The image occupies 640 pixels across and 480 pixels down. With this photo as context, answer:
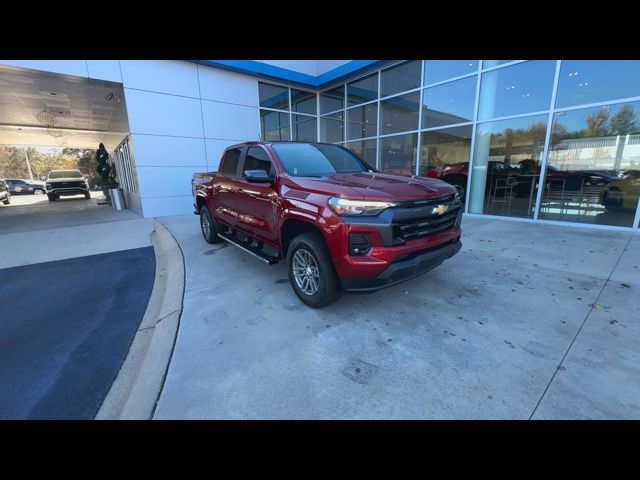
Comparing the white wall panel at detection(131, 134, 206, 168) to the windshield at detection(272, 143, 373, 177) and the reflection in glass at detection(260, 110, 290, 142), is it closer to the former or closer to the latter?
the reflection in glass at detection(260, 110, 290, 142)

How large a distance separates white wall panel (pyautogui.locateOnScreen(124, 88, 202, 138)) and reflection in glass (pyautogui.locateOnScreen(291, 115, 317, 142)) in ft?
13.7

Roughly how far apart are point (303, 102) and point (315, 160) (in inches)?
419

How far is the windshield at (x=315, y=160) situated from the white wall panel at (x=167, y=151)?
7.71m

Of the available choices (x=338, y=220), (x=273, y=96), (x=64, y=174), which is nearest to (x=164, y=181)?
(x=273, y=96)

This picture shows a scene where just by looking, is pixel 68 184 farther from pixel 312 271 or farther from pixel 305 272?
pixel 312 271

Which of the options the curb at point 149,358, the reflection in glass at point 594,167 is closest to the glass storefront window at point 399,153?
the reflection in glass at point 594,167

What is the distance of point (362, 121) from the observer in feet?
39.5

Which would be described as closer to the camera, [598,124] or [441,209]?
[441,209]

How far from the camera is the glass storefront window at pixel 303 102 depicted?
42.4 ft

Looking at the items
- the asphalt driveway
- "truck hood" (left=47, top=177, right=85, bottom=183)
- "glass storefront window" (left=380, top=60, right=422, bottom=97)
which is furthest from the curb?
"truck hood" (left=47, top=177, right=85, bottom=183)

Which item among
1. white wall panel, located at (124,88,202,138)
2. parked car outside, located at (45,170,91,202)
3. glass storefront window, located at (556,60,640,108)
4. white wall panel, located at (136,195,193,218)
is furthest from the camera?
parked car outside, located at (45,170,91,202)

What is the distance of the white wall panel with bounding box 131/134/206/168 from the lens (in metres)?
9.49

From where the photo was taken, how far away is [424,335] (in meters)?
2.66
